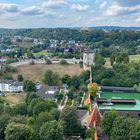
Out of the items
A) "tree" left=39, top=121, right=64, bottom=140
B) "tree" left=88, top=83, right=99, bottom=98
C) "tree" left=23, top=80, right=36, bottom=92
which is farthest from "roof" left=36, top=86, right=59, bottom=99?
"tree" left=39, top=121, right=64, bottom=140

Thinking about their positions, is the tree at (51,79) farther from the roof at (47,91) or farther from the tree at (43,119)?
the tree at (43,119)

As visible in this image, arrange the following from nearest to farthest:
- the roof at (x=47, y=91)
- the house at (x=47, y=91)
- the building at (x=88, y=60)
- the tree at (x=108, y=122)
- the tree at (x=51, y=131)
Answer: the tree at (x=51, y=131) → the tree at (x=108, y=122) → the house at (x=47, y=91) → the roof at (x=47, y=91) → the building at (x=88, y=60)

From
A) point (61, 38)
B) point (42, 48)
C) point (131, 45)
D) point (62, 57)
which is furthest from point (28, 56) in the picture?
point (61, 38)

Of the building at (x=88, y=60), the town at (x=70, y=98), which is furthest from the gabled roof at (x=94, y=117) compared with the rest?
the building at (x=88, y=60)

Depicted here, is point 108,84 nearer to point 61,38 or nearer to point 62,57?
point 62,57

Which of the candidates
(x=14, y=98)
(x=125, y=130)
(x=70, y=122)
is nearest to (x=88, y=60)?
(x=14, y=98)

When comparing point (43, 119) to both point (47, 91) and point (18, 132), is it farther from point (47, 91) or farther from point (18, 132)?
point (47, 91)
